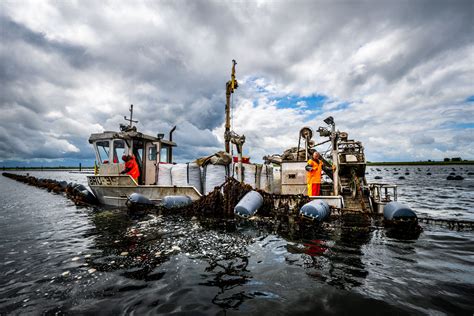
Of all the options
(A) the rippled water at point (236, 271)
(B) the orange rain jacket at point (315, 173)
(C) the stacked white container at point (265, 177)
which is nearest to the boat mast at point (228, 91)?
(C) the stacked white container at point (265, 177)

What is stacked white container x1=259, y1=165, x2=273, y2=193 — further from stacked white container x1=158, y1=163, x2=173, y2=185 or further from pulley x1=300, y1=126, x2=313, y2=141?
stacked white container x1=158, y1=163, x2=173, y2=185

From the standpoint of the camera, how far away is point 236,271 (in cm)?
428

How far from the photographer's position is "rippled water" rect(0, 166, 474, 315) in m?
3.23

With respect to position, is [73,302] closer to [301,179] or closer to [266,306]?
[266,306]

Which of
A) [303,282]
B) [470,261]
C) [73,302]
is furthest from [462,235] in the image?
[73,302]

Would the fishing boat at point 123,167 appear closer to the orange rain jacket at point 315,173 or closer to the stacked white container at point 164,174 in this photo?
the stacked white container at point 164,174

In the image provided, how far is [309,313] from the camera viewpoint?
3.03 m

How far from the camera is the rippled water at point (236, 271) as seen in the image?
10.6ft

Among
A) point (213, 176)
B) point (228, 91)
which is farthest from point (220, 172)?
point (228, 91)

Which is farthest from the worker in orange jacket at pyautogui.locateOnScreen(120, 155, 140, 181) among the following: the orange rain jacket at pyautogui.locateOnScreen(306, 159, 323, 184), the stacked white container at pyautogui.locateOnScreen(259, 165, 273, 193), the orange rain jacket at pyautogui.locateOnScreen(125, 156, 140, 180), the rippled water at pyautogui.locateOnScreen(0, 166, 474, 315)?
the orange rain jacket at pyautogui.locateOnScreen(306, 159, 323, 184)

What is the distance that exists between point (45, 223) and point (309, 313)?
407 inches

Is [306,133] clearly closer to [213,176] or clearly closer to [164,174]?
[213,176]

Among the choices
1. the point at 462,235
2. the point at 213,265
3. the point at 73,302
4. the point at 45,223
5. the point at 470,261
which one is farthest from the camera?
the point at 45,223

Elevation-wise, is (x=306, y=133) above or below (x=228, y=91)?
below
